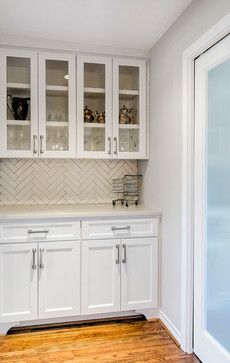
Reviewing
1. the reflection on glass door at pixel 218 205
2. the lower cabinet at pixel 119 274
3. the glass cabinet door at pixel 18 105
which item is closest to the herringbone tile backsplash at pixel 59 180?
the glass cabinet door at pixel 18 105

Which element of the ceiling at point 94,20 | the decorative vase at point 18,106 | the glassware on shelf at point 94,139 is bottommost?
the glassware on shelf at point 94,139

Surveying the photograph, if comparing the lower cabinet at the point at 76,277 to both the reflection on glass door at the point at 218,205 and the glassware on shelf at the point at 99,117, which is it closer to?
the reflection on glass door at the point at 218,205

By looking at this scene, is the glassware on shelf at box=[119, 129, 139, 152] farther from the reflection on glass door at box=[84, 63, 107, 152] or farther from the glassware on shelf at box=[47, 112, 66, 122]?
the glassware on shelf at box=[47, 112, 66, 122]

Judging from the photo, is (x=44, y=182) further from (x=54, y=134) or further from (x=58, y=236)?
(x=58, y=236)

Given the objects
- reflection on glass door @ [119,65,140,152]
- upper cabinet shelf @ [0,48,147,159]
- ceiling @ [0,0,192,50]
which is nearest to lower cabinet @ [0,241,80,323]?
upper cabinet shelf @ [0,48,147,159]

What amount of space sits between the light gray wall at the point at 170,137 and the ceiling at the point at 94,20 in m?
0.14

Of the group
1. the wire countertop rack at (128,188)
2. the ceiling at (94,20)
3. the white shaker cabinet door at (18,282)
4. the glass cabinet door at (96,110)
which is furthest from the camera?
the wire countertop rack at (128,188)

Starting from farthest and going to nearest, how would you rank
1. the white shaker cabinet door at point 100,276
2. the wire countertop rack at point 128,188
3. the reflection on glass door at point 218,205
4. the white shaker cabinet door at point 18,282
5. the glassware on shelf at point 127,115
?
the wire countertop rack at point 128,188 → the glassware on shelf at point 127,115 → the white shaker cabinet door at point 100,276 → the white shaker cabinet door at point 18,282 → the reflection on glass door at point 218,205

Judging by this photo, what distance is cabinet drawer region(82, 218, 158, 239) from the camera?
2.67m

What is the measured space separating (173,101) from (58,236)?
144cm

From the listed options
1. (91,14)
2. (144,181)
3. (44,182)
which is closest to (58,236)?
(44,182)

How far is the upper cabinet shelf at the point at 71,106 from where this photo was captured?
2801 mm

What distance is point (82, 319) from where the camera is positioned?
2.74 metres

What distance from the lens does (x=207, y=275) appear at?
212 cm
